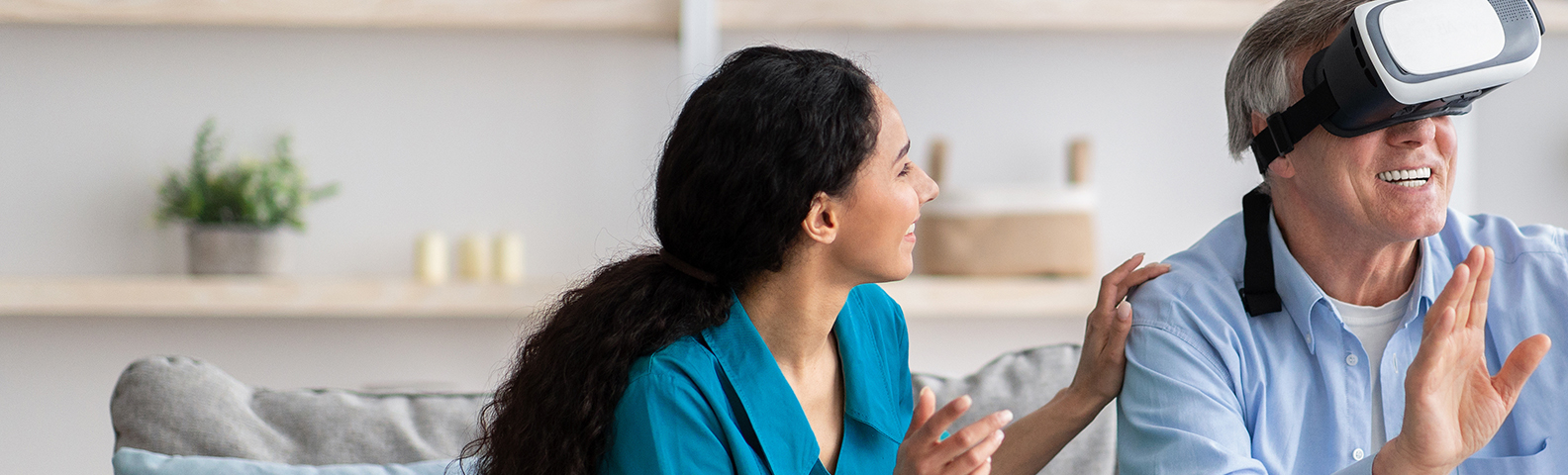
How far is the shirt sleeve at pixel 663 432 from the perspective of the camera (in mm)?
1152

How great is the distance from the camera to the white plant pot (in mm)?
2709

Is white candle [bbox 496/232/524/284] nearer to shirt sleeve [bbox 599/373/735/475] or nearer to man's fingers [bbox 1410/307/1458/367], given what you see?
shirt sleeve [bbox 599/373/735/475]

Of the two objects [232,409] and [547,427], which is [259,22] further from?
[547,427]

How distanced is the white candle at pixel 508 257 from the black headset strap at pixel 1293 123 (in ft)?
6.29

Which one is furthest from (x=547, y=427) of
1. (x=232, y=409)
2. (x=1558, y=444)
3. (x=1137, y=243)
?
(x=1137, y=243)

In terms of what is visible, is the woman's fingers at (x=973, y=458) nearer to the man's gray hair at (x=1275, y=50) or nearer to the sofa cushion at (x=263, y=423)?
the man's gray hair at (x=1275, y=50)

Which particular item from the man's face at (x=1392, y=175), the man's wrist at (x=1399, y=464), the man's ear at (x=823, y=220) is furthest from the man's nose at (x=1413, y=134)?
the man's ear at (x=823, y=220)

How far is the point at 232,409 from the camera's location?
1574 millimetres

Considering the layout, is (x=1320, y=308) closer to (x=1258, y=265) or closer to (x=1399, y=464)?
(x=1258, y=265)

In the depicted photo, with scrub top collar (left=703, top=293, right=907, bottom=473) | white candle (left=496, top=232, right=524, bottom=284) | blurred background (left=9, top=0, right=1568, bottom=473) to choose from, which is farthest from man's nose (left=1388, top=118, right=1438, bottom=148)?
white candle (left=496, top=232, right=524, bottom=284)

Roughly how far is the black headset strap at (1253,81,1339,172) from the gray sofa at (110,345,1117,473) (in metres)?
0.50

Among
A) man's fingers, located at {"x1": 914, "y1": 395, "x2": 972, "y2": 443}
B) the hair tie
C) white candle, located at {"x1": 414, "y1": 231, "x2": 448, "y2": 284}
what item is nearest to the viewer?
man's fingers, located at {"x1": 914, "y1": 395, "x2": 972, "y2": 443}

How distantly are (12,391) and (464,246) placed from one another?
1.24 m

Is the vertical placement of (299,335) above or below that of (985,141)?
below
